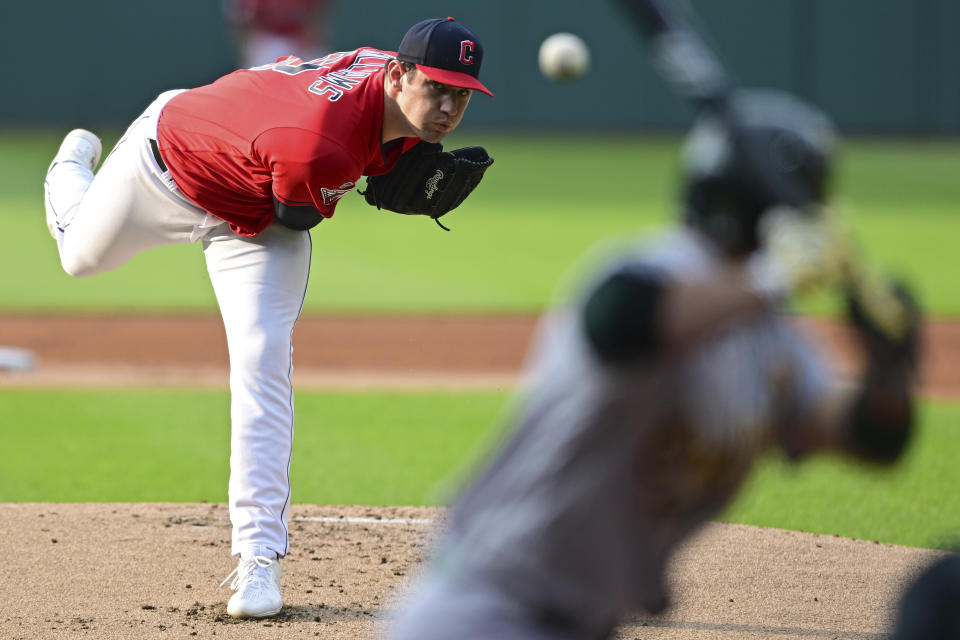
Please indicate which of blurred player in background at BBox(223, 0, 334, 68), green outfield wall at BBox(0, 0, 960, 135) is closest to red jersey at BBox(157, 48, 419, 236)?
blurred player in background at BBox(223, 0, 334, 68)

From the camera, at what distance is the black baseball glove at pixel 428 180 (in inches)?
162

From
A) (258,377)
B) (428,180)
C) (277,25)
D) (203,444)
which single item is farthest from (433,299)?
(258,377)

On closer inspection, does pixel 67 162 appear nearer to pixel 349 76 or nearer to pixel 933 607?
pixel 349 76

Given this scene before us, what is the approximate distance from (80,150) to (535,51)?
20.9 meters

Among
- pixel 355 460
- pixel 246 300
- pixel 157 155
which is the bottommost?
pixel 355 460

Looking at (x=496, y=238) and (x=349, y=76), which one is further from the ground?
(x=349, y=76)

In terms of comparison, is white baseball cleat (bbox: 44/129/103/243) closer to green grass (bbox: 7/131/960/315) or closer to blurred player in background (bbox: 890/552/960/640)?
blurred player in background (bbox: 890/552/960/640)

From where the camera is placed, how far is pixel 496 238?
1595 centimetres

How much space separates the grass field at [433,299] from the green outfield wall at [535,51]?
2.24 ft

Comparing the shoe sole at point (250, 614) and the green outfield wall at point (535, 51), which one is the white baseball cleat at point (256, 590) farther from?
the green outfield wall at point (535, 51)

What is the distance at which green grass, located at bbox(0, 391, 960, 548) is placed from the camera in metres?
5.68

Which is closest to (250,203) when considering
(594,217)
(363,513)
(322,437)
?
(363,513)

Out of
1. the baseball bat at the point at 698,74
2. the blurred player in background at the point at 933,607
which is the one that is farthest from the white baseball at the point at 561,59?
the blurred player in background at the point at 933,607

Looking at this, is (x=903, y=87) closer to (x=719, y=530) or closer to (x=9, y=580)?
(x=719, y=530)
